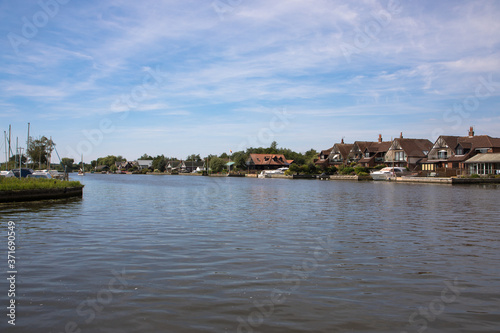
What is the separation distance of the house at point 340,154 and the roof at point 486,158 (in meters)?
48.7

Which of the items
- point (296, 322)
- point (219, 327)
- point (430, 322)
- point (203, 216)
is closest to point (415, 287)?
point (430, 322)

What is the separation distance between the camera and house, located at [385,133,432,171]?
10638cm

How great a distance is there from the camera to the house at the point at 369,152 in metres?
119

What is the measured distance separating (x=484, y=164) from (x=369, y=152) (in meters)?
42.8

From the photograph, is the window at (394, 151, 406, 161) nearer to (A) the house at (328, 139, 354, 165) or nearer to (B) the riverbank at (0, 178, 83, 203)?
(A) the house at (328, 139, 354, 165)

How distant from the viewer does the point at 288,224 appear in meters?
20.4

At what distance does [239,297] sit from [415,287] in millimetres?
4399

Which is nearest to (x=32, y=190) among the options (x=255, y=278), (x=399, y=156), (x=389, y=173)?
(x=255, y=278)

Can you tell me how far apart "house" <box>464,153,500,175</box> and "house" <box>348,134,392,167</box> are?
113ft

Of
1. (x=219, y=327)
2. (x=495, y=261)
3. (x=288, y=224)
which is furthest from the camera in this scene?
(x=288, y=224)

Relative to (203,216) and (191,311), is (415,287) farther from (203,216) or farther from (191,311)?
(203,216)

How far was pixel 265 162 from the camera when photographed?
16138 cm

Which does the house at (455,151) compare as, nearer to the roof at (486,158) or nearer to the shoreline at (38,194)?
the roof at (486,158)

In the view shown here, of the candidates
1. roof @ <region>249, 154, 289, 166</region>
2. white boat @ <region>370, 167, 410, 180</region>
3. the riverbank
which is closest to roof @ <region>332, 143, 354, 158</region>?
roof @ <region>249, 154, 289, 166</region>
